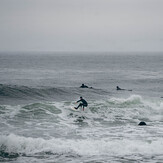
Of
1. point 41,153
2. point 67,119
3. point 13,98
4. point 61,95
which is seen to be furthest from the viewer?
point 61,95

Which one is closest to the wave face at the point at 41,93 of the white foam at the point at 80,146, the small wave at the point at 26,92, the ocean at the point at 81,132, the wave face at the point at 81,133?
the small wave at the point at 26,92

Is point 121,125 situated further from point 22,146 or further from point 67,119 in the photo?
point 22,146

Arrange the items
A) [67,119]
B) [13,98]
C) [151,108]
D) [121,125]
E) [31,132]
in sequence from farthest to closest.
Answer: [13,98] → [151,108] → [67,119] → [121,125] → [31,132]

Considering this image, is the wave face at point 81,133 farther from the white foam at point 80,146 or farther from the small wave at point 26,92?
the small wave at point 26,92

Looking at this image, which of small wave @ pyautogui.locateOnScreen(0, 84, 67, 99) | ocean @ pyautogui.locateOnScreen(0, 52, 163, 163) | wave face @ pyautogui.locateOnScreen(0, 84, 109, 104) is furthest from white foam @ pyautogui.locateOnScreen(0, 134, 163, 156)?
small wave @ pyautogui.locateOnScreen(0, 84, 67, 99)

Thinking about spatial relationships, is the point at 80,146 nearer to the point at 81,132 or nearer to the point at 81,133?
the point at 81,133

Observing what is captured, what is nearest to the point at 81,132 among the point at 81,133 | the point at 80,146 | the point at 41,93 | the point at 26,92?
the point at 81,133

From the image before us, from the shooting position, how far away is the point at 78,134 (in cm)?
2061

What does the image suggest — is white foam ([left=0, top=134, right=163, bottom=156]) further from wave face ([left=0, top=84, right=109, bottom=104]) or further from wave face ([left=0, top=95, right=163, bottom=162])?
wave face ([left=0, top=84, right=109, bottom=104])

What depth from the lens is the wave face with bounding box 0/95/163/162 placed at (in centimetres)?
1681

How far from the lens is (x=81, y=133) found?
2092cm

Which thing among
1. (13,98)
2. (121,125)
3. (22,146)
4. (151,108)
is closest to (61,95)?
(13,98)

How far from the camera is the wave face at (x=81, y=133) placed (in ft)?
55.2

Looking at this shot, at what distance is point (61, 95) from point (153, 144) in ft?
69.6
